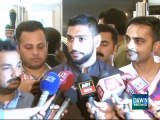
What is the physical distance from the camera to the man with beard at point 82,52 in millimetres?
952

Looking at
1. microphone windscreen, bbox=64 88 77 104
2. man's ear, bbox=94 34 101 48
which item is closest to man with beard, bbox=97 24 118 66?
man's ear, bbox=94 34 101 48

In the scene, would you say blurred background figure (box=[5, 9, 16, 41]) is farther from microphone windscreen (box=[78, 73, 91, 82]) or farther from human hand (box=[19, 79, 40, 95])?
microphone windscreen (box=[78, 73, 91, 82])

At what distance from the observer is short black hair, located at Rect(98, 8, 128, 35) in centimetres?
138

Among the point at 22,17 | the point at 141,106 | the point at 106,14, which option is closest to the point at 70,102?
the point at 141,106

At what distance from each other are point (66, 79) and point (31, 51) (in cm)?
22

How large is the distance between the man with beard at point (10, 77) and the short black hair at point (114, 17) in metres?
0.54

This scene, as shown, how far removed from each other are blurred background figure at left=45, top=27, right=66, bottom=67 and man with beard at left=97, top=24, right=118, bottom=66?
152 mm

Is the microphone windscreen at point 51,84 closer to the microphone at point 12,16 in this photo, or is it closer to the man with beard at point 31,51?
the man with beard at point 31,51

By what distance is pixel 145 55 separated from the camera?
1.04 metres

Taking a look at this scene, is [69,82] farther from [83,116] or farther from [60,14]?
[60,14]

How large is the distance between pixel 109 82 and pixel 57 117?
0.51 feet

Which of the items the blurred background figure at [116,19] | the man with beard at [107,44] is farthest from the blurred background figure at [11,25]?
the man with beard at [107,44]

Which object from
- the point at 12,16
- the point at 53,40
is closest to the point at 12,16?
the point at 12,16

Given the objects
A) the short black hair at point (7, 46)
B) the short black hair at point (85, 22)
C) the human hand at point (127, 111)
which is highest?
the short black hair at point (85, 22)
